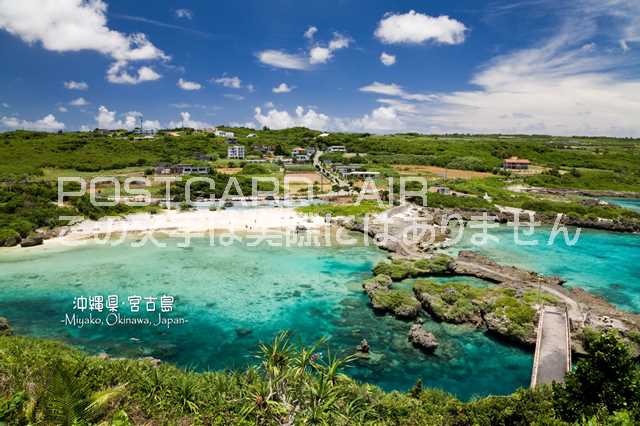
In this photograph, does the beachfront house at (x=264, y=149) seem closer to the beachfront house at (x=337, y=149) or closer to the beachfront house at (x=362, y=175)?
the beachfront house at (x=337, y=149)

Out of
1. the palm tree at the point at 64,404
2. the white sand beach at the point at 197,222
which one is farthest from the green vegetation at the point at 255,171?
the palm tree at the point at 64,404

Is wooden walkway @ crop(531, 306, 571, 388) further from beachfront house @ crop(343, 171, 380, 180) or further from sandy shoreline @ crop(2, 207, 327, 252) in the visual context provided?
beachfront house @ crop(343, 171, 380, 180)

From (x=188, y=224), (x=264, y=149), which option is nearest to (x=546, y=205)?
(x=188, y=224)

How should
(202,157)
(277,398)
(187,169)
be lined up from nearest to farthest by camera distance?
(277,398), (187,169), (202,157)

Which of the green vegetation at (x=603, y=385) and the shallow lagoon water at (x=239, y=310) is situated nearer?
the green vegetation at (x=603, y=385)

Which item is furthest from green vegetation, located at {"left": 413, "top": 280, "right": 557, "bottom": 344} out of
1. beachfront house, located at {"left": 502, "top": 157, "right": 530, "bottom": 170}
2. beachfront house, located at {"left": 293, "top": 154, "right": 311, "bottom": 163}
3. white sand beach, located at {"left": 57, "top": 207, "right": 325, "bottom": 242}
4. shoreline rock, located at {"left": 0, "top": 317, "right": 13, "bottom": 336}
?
beachfront house, located at {"left": 502, "top": 157, "right": 530, "bottom": 170}

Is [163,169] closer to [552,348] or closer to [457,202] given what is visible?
[457,202]
